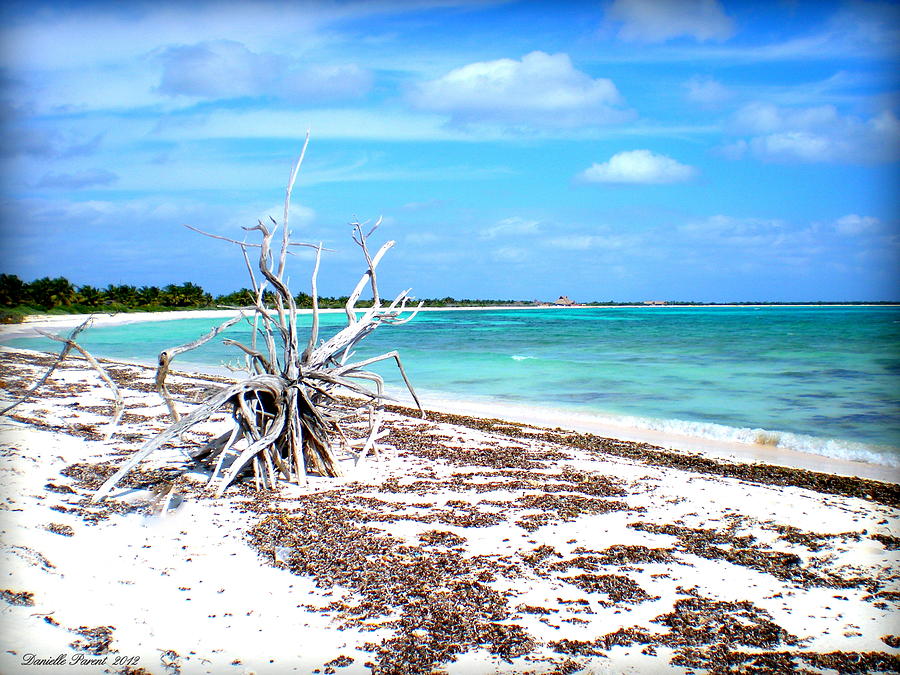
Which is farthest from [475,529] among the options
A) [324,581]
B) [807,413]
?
[807,413]

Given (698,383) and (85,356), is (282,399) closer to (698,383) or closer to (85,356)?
(85,356)

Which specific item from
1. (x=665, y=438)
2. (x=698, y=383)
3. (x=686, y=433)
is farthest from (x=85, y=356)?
(x=698, y=383)

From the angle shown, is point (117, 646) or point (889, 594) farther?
point (889, 594)

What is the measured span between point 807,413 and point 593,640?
35.0ft

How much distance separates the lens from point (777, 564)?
4.52 m

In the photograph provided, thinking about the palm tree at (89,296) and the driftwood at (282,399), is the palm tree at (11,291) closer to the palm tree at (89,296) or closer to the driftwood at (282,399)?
the palm tree at (89,296)

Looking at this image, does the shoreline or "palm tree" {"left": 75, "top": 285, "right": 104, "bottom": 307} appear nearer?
the shoreline

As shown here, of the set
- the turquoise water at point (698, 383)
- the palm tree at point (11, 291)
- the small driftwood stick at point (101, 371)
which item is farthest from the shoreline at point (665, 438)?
the palm tree at point (11, 291)

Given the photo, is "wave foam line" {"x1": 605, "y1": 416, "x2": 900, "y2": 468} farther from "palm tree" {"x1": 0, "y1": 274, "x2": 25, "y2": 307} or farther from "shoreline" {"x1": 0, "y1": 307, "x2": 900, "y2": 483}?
"palm tree" {"x1": 0, "y1": 274, "x2": 25, "y2": 307}

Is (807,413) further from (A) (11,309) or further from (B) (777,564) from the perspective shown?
(A) (11,309)

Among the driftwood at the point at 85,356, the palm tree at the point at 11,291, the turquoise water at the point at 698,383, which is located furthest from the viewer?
the palm tree at the point at 11,291

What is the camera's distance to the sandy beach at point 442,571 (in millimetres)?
3295

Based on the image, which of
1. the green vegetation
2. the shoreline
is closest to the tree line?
the green vegetation

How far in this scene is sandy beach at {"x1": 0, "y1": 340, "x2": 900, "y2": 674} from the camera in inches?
130
